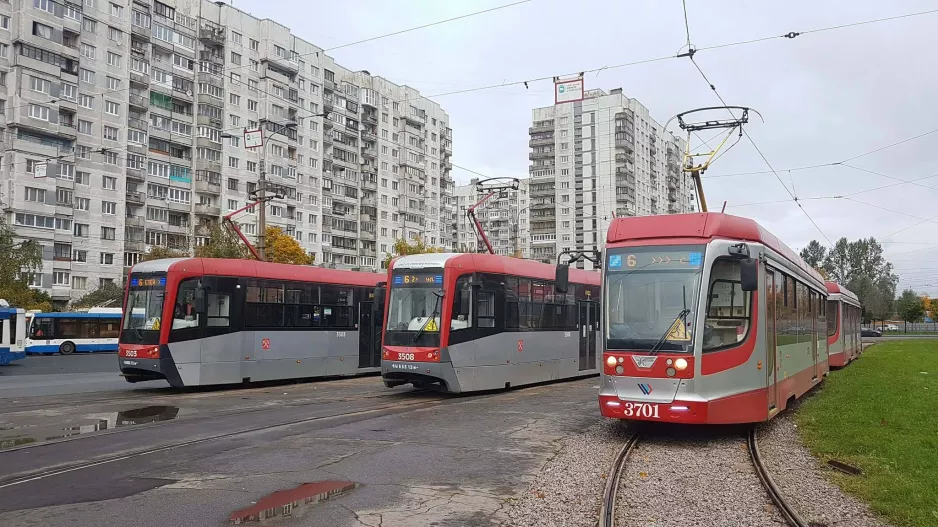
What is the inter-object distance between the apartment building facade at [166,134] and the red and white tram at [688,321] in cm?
3539

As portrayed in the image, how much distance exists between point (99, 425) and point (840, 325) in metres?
22.8

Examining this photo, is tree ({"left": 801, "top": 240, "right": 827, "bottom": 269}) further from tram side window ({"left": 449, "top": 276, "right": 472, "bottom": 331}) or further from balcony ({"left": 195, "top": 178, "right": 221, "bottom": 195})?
tram side window ({"left": 449, "top": 276, "right": 472, "bottom": 331})

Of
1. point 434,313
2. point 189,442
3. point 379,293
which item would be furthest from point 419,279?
point 189,442

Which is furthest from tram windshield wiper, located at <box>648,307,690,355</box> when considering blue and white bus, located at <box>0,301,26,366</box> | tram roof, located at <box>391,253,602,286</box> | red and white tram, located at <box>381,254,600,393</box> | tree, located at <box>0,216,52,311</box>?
tree, located at <box>0,216,52,311</box>

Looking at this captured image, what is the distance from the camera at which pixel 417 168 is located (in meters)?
93.9

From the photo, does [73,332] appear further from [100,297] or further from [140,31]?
[140,31]

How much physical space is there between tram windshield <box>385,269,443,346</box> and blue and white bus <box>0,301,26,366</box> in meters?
23.8

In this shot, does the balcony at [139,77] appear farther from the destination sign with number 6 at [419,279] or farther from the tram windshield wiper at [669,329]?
the tram windshield wiper at [669,329]

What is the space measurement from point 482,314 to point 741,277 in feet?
26.3

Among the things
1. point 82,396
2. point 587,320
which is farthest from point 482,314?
point 82,396

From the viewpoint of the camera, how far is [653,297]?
10.4 metres

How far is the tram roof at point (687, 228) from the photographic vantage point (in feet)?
34.4

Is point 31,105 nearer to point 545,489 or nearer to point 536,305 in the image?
point 536,305

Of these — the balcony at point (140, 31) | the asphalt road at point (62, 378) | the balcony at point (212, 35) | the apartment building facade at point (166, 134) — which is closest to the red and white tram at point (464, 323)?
the asphalt road at point (62, 378)
